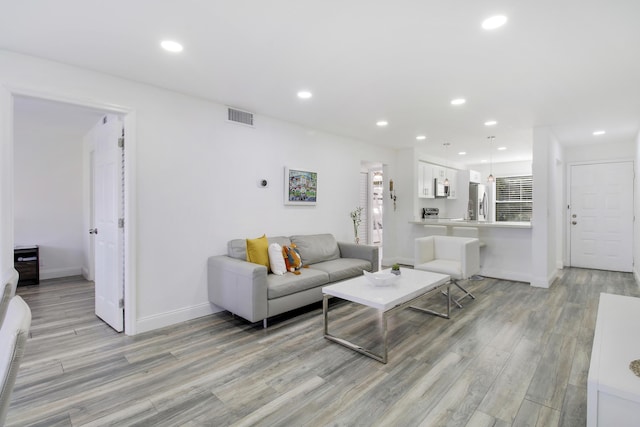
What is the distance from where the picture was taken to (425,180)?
6.87m

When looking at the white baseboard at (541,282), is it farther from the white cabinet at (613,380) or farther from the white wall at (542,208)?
the white cabinet at (613,380)

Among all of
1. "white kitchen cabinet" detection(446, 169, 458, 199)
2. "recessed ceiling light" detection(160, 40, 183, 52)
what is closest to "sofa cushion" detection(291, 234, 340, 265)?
"recessed ceiling light" detection(160, 40, 183, 52)

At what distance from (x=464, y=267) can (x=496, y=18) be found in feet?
9.54

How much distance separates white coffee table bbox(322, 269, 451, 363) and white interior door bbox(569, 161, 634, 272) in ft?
15.1

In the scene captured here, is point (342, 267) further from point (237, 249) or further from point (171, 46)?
point (171, 46)

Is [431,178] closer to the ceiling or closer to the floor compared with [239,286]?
closer to the ceiling

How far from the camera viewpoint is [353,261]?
176 inches

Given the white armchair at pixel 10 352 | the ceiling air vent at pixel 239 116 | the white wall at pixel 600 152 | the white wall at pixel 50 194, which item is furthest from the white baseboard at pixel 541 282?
the white wall at pixel 50 194

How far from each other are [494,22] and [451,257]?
313 cm

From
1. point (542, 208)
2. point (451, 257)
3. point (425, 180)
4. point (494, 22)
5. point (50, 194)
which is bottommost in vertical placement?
point (451, 257)

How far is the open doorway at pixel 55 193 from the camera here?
16.9ft

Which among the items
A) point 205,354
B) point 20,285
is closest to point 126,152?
point 205,354

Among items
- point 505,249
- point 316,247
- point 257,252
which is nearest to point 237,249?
point 257,252

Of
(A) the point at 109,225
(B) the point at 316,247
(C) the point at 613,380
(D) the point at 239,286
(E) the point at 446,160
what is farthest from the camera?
(E) the point at 446,160
